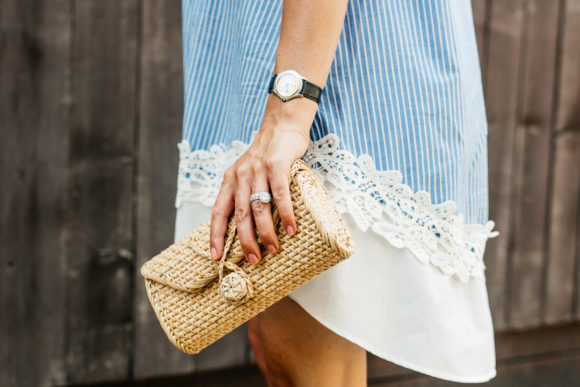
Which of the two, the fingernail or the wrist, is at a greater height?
the wrist

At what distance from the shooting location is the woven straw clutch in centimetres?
60

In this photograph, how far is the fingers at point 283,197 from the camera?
590 millimetres

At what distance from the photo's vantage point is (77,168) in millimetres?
1258

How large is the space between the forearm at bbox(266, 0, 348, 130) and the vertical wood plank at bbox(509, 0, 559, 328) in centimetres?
137

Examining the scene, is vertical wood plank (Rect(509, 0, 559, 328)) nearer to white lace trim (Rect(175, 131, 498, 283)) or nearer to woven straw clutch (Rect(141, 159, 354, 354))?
white lace trim (Rect(175, 131, 498, 283))

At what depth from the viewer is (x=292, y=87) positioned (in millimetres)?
634

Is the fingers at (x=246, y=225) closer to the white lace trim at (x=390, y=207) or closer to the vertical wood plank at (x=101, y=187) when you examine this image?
the white lace trim at (x=390, y=207)

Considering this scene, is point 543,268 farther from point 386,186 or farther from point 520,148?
point 386,186

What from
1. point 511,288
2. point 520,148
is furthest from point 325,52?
point 511,288

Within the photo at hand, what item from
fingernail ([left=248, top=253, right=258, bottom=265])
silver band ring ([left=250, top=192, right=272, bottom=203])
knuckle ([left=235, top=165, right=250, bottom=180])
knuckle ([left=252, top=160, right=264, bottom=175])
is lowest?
fingernail ([left=248, top=253, right=258, bottom=265])

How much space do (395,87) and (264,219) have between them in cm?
26

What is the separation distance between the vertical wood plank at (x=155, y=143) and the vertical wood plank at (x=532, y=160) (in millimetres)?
1157

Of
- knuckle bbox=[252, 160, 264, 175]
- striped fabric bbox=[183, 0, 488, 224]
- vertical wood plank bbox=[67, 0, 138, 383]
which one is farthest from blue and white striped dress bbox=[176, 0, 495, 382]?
vertical wood plank bbox=[67, 0, 138, 383]

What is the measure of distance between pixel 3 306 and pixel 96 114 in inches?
19.1
